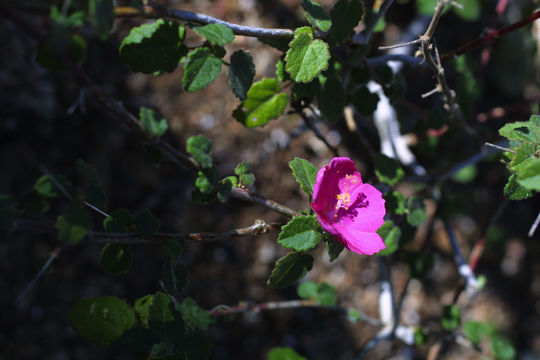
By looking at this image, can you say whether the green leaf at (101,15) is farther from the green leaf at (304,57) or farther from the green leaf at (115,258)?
the green leaf at (115,258)

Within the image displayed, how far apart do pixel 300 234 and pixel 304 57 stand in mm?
383

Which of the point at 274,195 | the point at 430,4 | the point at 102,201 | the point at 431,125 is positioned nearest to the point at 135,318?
the point at 102,201

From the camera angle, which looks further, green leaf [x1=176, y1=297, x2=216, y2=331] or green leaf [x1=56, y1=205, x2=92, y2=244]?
green leaf [x1=176, y1=297, x2=216, y2=331]

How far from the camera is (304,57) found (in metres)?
0.97

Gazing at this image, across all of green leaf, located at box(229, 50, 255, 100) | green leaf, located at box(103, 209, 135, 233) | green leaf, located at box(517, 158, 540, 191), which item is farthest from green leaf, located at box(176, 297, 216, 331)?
green leaf, located at box(517, 158, 540, 191)

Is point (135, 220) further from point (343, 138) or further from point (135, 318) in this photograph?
point (343, 138)

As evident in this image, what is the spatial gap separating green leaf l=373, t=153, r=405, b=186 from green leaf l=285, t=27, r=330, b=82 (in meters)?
0.49

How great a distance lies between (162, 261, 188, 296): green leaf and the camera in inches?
39.0

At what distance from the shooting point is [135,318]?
1.05m

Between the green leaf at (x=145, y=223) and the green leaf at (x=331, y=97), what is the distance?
53 cm

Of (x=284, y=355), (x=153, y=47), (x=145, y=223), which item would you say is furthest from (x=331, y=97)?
(x=284, y=355)

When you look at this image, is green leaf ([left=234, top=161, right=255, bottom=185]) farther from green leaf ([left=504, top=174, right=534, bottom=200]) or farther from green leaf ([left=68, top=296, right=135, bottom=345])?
green leaf ([left=504, top=174, right=534, bottom=200])

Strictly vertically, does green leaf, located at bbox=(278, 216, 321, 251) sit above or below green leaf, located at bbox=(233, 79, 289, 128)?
below

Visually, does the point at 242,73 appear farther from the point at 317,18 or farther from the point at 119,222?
the point at 119,222
